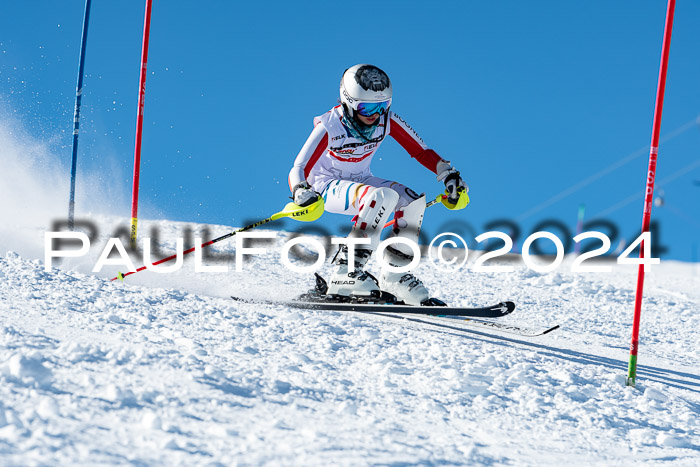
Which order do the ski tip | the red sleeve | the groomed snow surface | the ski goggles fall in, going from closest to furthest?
the groomed snow surface
the ski tip
the ski goggles
the red sleeve

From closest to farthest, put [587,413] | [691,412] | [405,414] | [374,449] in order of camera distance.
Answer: [374,449] → [405,414] → [587,413] → [691,412]

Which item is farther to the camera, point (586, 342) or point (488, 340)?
point (586, 342)

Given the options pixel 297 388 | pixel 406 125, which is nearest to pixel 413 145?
pixel 406 125

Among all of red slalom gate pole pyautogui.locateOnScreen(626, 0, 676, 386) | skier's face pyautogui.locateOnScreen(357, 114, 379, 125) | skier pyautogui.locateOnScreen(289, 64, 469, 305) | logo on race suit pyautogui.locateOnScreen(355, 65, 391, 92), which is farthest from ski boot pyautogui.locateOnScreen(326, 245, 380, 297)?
red slalom gate pole pyautogui.locateOnScreen(626, 0, 676, 386)

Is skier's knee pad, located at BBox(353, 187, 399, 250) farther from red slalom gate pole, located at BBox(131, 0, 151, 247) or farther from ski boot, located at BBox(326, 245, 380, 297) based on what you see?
red slalom gate pole, located at BBox(131, 0, 151, 247)

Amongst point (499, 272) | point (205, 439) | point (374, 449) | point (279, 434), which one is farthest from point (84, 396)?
point (499, 272)

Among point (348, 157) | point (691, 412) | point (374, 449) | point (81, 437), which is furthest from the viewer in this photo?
point (348, 157)

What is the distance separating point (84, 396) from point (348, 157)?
3.02 meters

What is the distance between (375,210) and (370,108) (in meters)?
0.73

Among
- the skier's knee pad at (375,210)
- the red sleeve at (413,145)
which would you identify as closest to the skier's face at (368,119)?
the red sleeve at (413,145)

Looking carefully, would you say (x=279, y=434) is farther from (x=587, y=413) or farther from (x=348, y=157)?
(x=348, y=157)

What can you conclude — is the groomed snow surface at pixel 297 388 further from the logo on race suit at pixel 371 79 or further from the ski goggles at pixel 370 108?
the logo on race suit at pixel 371 79

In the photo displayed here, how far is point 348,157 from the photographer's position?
525cm

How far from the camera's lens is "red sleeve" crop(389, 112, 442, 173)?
549 cm
